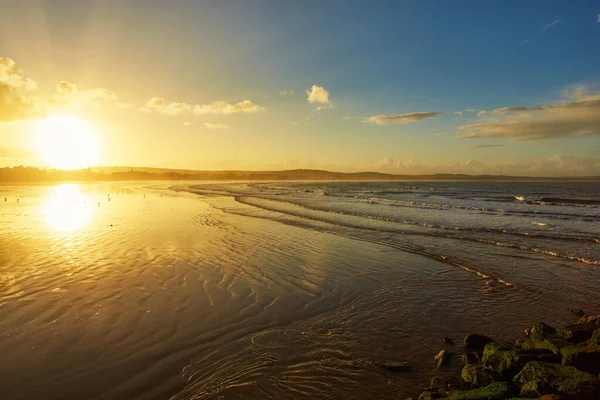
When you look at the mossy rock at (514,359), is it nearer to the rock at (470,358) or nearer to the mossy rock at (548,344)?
the mossy rock at (548,344)

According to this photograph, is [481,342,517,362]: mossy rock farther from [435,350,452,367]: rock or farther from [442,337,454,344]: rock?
[442,337,454,344]: rock

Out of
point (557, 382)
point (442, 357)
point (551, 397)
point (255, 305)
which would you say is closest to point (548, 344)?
point (557, 382)

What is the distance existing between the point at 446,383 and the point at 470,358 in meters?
1.30

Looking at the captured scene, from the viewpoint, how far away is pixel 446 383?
5.34m

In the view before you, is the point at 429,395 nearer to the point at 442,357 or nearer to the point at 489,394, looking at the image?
the point at 489,394

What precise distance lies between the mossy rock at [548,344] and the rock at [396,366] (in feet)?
7.51

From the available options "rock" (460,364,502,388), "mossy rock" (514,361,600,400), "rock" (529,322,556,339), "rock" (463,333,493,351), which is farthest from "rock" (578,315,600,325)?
"rock" (460,364,502,388)

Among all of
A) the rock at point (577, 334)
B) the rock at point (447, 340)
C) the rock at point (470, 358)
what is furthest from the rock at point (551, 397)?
the rock at point (577, 334)

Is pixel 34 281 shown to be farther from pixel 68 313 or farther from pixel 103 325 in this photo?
pixel 103 325

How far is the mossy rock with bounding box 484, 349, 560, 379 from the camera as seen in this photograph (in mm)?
5512

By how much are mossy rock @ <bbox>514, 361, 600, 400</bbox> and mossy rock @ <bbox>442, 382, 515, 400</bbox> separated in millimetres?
401

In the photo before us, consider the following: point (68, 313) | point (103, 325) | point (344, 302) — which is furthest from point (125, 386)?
point (344, 302)

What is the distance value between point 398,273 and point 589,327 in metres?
5.92

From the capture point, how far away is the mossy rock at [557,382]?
15.0ft
